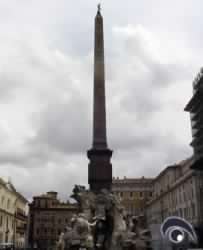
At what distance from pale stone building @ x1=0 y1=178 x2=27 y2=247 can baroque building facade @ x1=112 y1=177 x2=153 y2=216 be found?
23566 millimetres

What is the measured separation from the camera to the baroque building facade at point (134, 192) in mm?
88938

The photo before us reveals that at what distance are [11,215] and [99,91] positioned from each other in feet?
144

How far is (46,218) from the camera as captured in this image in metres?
87.1

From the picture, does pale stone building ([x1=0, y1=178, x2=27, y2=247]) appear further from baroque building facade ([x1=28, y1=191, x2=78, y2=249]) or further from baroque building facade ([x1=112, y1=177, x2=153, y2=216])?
baroque building facade ([x1=112, y1=177, x2=153, y2=216])

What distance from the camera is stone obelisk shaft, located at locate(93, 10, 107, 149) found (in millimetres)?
27469

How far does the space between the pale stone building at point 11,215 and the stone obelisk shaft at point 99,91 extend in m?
29.6

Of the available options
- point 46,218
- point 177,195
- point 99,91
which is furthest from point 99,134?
point 46,218

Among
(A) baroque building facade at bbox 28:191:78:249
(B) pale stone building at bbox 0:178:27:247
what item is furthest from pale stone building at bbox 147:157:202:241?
(B) pale stone building at bbox 0:178:27:247

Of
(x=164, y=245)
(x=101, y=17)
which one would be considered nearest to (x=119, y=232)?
(x=164, y=245)

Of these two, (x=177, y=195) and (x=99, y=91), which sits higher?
(x=99, y=91)

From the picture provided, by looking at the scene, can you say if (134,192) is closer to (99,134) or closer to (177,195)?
(177,195)

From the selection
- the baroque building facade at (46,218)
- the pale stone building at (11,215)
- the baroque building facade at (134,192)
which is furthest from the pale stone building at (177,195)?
the pale stone building at (11,215)

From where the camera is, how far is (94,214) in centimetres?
2531

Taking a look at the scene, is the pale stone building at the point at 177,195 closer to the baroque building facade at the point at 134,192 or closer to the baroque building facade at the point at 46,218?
the baroque building facade at the point at 134,192
